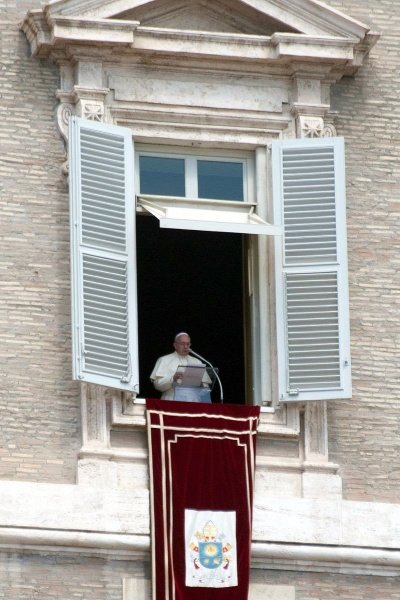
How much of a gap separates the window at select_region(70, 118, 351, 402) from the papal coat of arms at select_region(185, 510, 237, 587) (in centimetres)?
118

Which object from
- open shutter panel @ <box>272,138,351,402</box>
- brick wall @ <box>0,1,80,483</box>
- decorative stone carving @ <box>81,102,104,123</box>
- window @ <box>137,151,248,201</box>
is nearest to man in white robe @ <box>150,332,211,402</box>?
open shutter panel @ <box>272,138,351,402</box>

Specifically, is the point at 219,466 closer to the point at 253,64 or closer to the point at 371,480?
the point at 371,480

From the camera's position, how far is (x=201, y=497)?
21859 millimetres

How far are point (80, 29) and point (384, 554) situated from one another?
16.0 feet

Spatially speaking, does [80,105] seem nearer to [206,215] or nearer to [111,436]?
[206,215]

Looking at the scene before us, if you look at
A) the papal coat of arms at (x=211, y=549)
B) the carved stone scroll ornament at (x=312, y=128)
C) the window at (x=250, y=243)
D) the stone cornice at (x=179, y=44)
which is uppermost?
the stone cornice at (x=179, y=44)

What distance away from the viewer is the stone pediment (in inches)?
898

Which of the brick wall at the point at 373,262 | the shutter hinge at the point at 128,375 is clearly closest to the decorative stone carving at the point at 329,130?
the brick wall at the point at 373,262

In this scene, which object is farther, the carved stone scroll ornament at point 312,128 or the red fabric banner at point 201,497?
the carved stone scroll ornament at point 312,128

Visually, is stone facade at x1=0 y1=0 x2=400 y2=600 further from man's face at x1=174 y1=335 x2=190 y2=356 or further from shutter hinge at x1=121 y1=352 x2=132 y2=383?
man's face at x1=174 y1=335 x2=190 y2=356

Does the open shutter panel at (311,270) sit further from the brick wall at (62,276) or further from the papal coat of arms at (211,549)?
the papal coat of arms at (211,549)

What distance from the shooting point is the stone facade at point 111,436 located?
2153 centimetres

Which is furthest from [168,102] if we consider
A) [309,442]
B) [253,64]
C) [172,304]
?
[172,304]

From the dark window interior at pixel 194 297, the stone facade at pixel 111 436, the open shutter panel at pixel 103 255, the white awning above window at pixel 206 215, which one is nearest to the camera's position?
the stone facade at pixel 111 436
